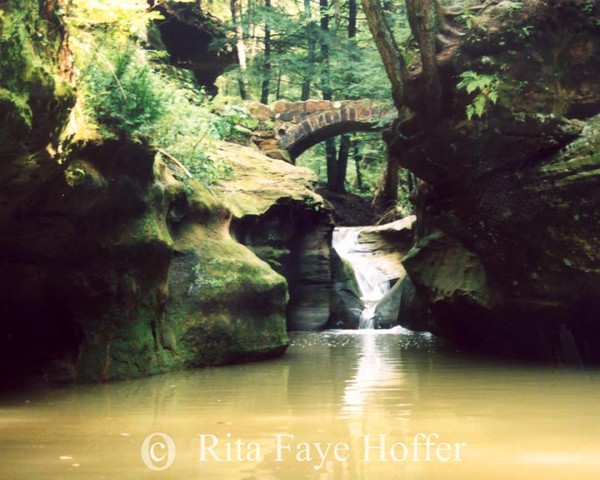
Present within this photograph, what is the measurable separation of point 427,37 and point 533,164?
2.28 metres

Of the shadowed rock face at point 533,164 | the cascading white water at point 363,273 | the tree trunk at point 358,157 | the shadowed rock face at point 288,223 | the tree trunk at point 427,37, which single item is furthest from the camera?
the tree trunk at point 358,157

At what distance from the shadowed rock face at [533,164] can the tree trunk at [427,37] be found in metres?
0.24

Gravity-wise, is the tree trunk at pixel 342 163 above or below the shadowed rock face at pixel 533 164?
above

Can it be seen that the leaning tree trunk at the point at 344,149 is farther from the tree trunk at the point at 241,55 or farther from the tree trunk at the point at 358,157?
the tree trunk at the point at 241,55

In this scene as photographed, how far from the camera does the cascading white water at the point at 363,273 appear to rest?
19.0 meters

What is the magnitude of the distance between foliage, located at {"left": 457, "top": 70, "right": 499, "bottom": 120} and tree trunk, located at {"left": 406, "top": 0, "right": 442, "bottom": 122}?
0.53 metres

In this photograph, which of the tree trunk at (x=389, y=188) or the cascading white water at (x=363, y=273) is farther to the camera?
the tree trunk at (x=389, y=188)

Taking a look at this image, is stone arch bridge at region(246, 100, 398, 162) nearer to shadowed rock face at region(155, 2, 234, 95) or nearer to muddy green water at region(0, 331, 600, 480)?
shadowed rock face at region(155, 2, 234, 95)

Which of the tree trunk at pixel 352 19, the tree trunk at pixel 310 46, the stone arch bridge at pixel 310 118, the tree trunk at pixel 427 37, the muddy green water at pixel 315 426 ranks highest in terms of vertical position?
the tree trunk at pixel 352 19

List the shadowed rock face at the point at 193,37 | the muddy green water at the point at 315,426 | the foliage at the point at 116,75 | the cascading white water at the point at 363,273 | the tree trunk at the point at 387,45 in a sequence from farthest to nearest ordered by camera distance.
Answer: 1. the cascading white water at the point at 363,273
2. the shadowed rock face at the point at 193,37
3. the tree trunk at the point at 387,45
4. the foliage at the point at 116,75
5. the muddy green water at the point at 315,426

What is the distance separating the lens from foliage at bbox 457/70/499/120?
9547 millimetres

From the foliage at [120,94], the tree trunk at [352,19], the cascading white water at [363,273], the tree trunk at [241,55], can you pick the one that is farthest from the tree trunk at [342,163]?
the foliage at [120,94]

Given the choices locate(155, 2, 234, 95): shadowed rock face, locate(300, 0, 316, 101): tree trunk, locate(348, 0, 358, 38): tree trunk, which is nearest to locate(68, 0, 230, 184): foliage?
locate(155, 2, 234, 95): shadowed rock face

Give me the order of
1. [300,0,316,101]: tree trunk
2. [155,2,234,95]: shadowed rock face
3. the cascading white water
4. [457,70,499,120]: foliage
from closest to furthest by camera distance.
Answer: [457,70,499,120]: foliage
[155,2,234,95]: shadowed rock face
the cascading white water
[300,0,316,101]: tree trunk
